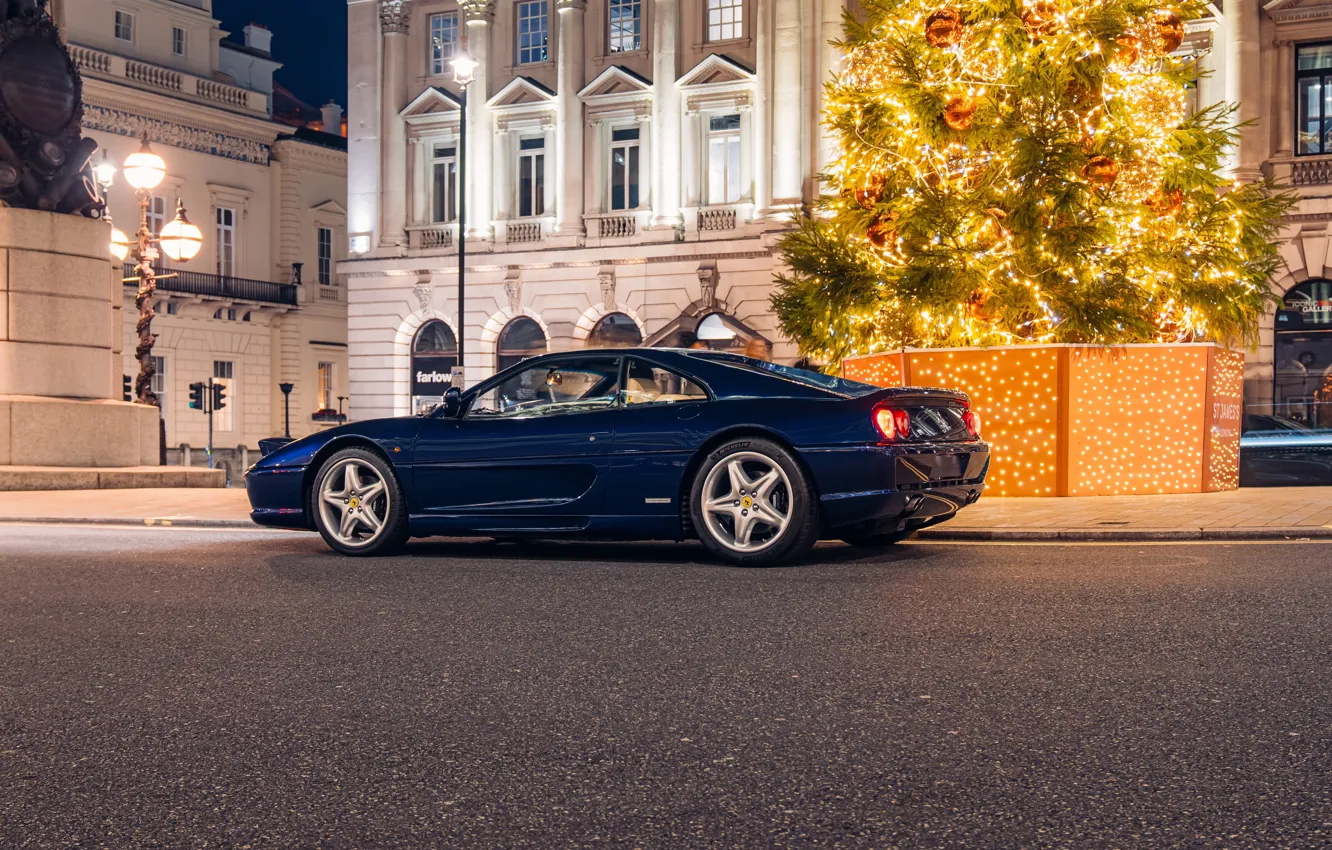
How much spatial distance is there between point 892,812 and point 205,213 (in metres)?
49.2

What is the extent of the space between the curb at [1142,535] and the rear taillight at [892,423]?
215 cm

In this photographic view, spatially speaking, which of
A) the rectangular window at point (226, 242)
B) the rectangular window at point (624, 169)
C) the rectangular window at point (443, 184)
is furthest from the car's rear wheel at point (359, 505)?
the rectangular window at point (226, 242)

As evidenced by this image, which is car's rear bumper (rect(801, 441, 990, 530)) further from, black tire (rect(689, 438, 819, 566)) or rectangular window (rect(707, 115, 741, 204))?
rectangular window (rect(707, 115, 741, 204))

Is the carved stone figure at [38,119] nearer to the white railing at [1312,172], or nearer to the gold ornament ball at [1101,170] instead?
the gold ornament ball at [1101,170]

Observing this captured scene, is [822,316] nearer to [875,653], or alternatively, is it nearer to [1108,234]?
[1108,234]

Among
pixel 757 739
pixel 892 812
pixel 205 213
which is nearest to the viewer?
pixel 892 812

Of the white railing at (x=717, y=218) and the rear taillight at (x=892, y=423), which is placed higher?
the white railing at (x=717, y=218)

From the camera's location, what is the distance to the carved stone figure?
62.5 feet

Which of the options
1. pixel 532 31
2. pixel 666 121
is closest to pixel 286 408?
pixel 532 31

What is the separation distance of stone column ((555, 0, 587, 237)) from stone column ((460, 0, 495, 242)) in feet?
6.79

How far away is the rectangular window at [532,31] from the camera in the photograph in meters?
38.4

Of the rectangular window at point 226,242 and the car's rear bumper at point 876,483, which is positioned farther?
the rectangular window at point 226,242

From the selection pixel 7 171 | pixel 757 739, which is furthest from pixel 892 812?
pixel 7 171

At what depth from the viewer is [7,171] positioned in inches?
743
